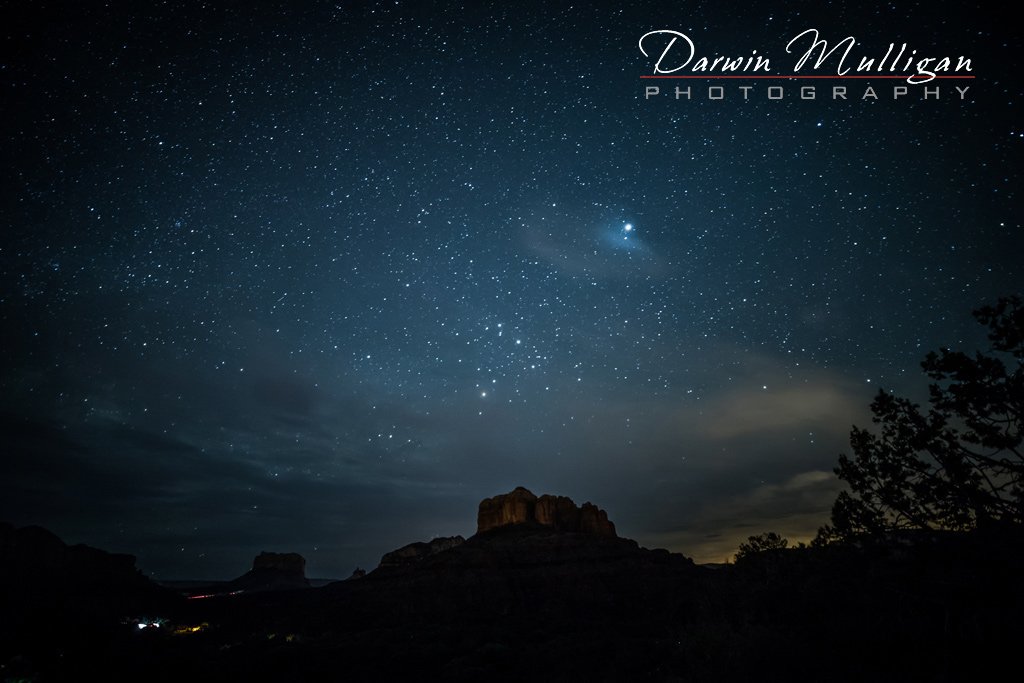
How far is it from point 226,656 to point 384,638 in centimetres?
1547

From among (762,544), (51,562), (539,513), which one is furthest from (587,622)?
(51,562)

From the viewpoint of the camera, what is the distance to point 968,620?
10.7 metres

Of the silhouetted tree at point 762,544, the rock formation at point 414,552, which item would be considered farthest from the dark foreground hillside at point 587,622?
the rock formation at point 414,552

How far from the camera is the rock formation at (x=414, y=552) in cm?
12844

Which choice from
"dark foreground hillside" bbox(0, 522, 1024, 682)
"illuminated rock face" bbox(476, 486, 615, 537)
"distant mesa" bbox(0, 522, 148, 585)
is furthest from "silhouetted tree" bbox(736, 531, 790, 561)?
"distant mesa" bbox(0, 522, 148, 585)

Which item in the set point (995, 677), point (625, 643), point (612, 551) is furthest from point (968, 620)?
point (612, 551)

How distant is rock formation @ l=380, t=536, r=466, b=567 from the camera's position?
128438 millimetres

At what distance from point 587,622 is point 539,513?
7358 cm

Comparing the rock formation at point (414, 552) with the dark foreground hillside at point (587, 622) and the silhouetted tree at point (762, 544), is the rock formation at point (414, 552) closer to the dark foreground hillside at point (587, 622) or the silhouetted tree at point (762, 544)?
the dark foreground hillside at point (587, 622)

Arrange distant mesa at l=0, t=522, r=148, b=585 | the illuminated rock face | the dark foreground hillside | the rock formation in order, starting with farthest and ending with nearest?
the rock formation → the illuminated rock face → distant mesa at l=0, t=522, r=148, b=585 → the dark foreground hillside

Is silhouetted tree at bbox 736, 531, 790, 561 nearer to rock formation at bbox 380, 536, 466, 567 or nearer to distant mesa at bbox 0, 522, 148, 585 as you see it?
rock formation at bbox 380, 536, 466, 567

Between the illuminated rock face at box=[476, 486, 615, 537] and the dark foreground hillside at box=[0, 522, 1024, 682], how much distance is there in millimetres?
27732

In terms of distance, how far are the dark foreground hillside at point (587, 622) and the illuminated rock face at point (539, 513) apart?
1092 inches

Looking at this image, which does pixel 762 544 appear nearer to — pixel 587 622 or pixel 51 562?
pixel 587 622
